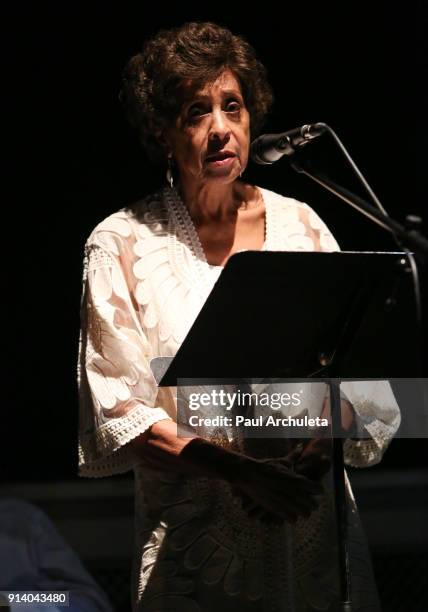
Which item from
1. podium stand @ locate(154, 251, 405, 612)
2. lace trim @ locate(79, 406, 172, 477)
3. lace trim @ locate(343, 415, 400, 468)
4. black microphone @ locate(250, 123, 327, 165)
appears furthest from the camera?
lace trim @ locate(343, 415, 400, 468)

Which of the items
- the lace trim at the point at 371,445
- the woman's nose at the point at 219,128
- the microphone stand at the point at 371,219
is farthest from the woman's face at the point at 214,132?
the lace trim at the point at 371,445

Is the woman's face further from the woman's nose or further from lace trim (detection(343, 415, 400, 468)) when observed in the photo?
lace trim (detection(343, 415, 400, 468))

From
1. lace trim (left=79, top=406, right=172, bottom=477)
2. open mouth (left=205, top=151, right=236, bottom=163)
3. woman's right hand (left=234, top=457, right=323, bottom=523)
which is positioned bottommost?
woman's right hand (left=234, top=457, right=323, bottom=523)

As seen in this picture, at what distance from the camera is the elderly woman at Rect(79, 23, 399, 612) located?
6.44 ft

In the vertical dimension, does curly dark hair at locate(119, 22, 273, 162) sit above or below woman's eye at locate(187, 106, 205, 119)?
above

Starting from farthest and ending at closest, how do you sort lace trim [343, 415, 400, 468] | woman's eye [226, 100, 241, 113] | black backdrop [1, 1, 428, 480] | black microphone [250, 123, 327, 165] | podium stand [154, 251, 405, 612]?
black backdrop [1, 1, 428, 480] → woman's eye [226, 100, 241, 113] → lace trim [343, 415, 400, 468] → black microphone [250, 123, 327, 165] → podium stand [154, 251, 405, 612]

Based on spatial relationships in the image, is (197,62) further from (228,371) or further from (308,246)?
(228,371)

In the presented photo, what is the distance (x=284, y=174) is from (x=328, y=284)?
1.17m

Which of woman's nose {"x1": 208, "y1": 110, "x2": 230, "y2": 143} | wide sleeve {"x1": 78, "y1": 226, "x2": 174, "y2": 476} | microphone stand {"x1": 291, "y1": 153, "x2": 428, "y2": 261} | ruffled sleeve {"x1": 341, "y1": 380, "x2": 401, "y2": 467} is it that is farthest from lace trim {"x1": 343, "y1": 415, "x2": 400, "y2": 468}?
woman's nose {"x1": 208, "y1": 110, "x2": 230, "y2": 143}

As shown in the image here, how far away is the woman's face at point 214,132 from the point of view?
7.11 ft

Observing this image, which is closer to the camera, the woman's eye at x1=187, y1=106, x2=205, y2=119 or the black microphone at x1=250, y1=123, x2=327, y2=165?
the black microphone at x1=250, y1=123, x2=327, y2=165

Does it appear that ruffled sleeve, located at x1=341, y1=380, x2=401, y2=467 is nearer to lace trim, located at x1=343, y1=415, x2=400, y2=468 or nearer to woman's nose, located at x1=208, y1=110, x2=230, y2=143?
lace trim, located at x1=343, y1=415, x2=400, y2=468

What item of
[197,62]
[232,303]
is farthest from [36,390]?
[232,303]

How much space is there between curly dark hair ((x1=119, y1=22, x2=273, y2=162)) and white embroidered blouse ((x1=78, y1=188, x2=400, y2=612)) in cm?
26
